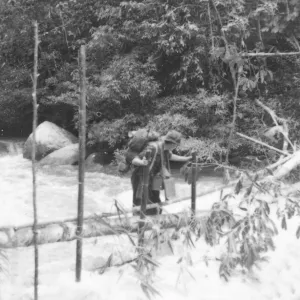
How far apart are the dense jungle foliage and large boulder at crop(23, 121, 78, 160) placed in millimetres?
1052

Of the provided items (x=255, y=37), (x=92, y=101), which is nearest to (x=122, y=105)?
(x=92, y=101)

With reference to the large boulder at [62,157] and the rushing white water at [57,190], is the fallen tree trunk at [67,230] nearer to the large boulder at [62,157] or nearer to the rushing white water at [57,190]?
the rushing white water at [57,190]

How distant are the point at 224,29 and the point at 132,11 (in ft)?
9.84

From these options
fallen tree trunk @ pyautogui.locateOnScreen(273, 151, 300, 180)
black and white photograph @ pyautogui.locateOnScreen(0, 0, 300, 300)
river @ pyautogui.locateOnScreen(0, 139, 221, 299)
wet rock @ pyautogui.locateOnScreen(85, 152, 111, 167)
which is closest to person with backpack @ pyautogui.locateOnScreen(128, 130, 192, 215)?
black and white photograph @ pyautogui.locateOnScreen(0, 0, 300, 300)

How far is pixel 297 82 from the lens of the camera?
29.8 ft

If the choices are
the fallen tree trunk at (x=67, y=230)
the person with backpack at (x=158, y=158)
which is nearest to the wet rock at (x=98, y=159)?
the person with backpack at (x=158, y=158)

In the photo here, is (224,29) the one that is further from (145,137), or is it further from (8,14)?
(8,14)

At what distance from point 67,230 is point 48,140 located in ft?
28.6

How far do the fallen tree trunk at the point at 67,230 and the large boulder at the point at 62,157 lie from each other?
734cm

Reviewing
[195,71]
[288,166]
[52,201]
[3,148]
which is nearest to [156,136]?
[288,166]

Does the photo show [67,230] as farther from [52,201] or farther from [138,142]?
[52,201]

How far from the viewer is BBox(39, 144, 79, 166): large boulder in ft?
33.6

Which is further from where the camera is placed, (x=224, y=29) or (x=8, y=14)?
(x=8, y=14)

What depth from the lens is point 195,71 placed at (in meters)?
9.39
